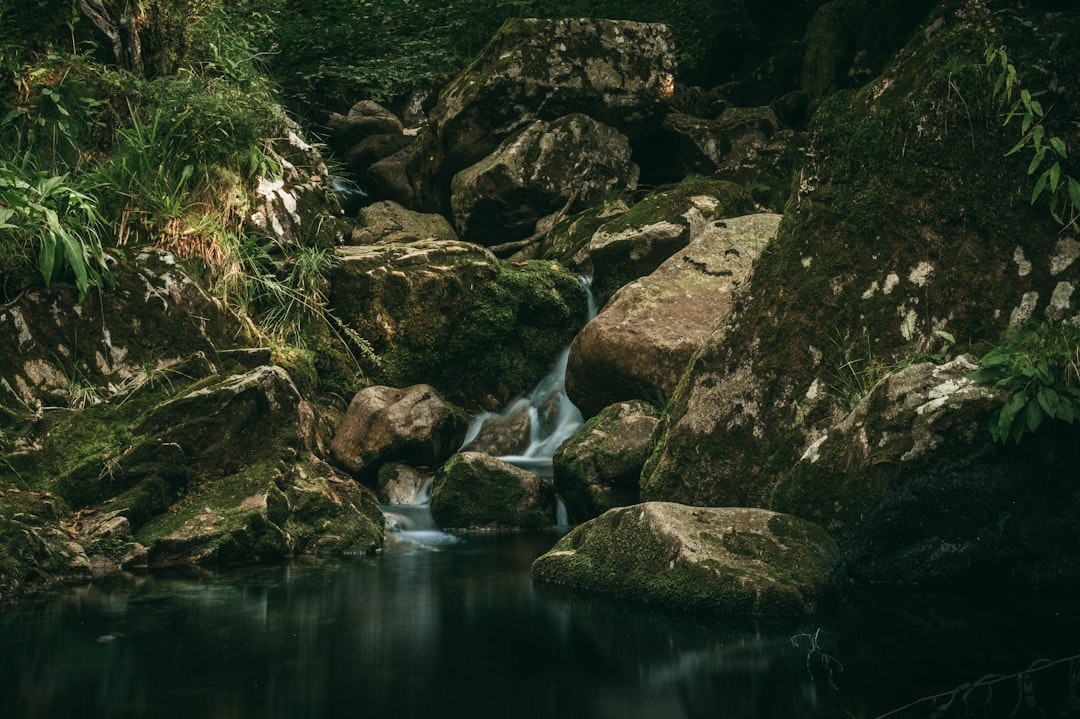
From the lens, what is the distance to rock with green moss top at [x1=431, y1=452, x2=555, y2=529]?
719 cm

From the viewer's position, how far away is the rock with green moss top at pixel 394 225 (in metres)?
12.5

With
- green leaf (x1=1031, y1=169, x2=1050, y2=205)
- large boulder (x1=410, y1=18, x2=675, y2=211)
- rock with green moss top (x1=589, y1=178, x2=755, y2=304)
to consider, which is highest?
large boulder (x1=410, y1=18, x2=675, y2=211)

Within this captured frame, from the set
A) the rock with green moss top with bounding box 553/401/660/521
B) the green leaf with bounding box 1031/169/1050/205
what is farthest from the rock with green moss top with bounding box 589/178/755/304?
the green leaf with bounding box 1031/169/1050/205

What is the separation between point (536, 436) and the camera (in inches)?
354

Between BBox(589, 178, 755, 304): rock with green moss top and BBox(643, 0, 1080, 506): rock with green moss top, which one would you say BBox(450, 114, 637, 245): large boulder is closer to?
BBox(589, 178, 755, 304): rock with green moss top

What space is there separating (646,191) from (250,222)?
6116mm

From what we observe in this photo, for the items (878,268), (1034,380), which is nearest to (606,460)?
(878,268)

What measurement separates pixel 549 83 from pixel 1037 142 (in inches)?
325

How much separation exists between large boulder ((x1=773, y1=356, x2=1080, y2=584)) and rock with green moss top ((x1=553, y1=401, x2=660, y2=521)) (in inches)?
82.2

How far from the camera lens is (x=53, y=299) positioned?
6602mm

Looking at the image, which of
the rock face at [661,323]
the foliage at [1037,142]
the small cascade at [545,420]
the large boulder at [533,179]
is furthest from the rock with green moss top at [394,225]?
the foliage at [1037,142]

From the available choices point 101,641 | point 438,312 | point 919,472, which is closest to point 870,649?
point 919,472

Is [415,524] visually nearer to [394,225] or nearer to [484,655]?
[484,655]

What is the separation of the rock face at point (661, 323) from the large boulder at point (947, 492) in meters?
2.83
